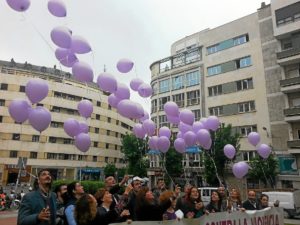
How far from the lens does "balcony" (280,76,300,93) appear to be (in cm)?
2536

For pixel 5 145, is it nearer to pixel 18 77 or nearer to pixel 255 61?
pixel 18 77

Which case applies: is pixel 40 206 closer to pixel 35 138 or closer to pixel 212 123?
pixel 212 123

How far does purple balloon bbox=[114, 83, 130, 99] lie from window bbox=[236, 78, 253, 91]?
2293 centimetres

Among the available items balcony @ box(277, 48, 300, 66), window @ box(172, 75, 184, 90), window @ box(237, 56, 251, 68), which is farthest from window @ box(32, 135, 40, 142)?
balcony @ box(277, 48, 300, 66)

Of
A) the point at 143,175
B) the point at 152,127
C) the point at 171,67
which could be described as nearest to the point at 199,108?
the point at 171,67

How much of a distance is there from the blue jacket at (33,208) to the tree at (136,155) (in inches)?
1239

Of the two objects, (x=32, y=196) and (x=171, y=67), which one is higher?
(x=171, y=67)

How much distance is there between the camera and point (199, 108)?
3444cm

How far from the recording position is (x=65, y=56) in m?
8.52

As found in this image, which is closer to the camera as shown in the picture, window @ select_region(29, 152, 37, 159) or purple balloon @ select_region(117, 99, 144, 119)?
purple balloon @ select_region(117, 99, 144, 119)

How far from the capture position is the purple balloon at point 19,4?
7.17 m

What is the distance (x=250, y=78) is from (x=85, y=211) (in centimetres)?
2859

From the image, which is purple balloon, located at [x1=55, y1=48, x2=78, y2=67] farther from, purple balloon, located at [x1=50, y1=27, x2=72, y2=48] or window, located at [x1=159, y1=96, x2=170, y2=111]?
window, located at [x1=159, y1=96, x2=170, y2=111]

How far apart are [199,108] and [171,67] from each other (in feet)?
25.1
